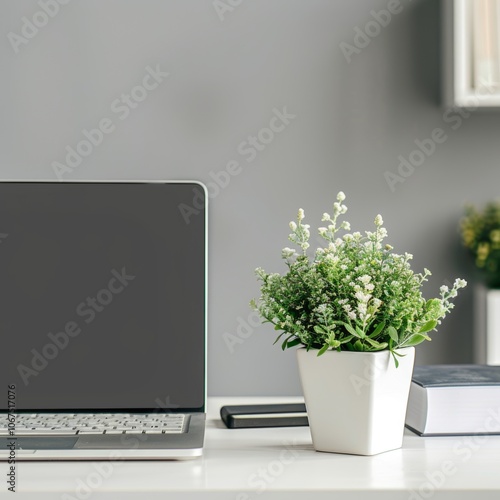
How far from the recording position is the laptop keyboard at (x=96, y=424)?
927 mm

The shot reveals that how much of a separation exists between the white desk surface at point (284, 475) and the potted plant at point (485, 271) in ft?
2.30

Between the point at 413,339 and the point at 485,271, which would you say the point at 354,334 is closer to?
the point at 413,339

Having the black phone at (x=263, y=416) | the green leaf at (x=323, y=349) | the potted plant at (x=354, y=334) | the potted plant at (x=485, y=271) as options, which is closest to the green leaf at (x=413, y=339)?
the potted plant at (x=354, y=334)

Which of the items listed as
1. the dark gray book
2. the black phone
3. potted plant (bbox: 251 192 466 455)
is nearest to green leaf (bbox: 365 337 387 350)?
potted plant (bbox: 251 192 466 455)

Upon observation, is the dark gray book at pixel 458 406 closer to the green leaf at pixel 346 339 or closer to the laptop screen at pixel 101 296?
the green leaf at pixel 346 339

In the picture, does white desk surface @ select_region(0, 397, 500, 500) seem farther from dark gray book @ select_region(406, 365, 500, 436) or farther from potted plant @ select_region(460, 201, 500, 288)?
potted plant @ select_region(460, 201, 500, 288)

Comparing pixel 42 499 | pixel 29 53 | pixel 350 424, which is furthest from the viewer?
pixel 29 53

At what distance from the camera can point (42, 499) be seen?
75cm

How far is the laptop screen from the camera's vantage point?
0.96 m

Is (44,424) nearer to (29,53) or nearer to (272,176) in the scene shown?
(272,176)

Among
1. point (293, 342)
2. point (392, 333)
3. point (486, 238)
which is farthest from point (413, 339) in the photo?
point (486, 238)

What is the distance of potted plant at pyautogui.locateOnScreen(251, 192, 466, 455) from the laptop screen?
0.14 metres

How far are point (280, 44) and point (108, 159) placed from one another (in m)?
0.50

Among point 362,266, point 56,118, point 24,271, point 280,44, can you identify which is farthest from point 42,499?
point 280,44
